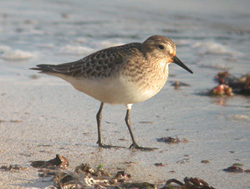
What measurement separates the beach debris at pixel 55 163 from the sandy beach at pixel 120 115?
0.07 meters

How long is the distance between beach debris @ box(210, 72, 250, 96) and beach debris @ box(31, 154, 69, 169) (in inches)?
121

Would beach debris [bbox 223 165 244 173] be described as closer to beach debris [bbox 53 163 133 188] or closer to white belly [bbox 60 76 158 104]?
beach debris [bbox 53 163 133 188]

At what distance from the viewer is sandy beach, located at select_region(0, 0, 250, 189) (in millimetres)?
4234

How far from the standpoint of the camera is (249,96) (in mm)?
6645

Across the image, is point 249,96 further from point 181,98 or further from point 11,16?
point 11,16

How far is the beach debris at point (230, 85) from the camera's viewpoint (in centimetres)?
657

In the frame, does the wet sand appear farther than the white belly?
No

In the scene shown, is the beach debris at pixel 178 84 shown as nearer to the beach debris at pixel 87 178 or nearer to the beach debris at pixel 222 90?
the beach debris at pixel 222 90

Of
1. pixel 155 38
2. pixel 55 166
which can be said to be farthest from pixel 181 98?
pixel 55 166

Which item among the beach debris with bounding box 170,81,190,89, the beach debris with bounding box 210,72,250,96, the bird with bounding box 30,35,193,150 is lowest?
the beach debris with bounding box 170,81,190,89

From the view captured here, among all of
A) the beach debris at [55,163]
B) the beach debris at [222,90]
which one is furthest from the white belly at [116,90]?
the beach debris at [222,90]

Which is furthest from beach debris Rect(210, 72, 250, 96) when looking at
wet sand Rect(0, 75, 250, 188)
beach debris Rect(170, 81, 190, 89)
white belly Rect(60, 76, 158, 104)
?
white belly Rect(60, 76, 158, 104)

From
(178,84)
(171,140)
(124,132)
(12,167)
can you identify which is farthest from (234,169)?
(178,84)

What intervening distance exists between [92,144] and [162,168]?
A: 932 millimetres
